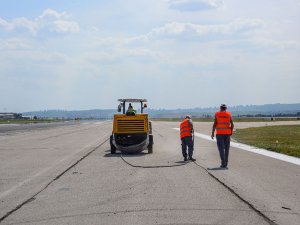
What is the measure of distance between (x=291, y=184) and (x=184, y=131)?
6.73 meters

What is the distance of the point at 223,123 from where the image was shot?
16.2 m

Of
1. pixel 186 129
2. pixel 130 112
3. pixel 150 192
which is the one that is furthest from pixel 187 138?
pixel 150 192

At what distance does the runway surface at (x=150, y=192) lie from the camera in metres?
8.34

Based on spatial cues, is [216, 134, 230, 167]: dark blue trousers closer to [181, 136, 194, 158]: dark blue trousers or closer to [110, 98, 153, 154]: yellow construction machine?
[181, 136, 194, 158]: dark blue trousers

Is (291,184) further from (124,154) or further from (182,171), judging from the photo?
(124,154)

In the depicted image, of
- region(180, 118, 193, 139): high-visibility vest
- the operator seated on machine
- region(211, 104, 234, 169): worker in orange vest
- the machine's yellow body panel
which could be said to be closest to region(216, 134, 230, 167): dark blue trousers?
region(211, 104, 234, 169): worker in orange vest

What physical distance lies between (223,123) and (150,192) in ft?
19.8

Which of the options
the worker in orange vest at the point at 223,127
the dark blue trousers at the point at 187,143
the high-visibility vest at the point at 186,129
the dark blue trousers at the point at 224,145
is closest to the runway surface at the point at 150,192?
the dark blue trousers at the point at 224,145

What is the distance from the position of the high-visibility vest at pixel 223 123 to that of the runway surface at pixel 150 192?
1.05m

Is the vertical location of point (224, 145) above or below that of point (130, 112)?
below

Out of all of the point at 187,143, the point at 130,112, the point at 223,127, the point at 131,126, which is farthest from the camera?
the point at 130,112

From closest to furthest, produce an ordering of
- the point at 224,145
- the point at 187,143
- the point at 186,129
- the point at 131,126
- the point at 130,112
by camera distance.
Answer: the point at 224,145, the point at 187,143, the point at 186,129, the point at 131,126, the point at 130,112

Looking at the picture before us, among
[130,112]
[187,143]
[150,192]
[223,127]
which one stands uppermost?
[130,112]

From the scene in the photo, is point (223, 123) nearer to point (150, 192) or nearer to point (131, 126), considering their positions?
point (131, 126)
